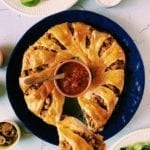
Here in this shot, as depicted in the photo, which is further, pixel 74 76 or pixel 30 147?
pixel 30 147

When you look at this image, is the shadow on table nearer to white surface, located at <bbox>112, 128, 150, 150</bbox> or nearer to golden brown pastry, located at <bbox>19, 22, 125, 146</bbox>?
golden brown pastry, located at <bbox>19, 22, 125, 146</bbox>

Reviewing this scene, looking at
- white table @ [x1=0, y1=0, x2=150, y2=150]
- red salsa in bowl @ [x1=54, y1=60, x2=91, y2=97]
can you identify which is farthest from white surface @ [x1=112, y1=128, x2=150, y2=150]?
red salsa in bowl @ [x1=54, y1=60, x2=91, y2=97]

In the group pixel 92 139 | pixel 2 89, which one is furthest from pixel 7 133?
pixel 92 139

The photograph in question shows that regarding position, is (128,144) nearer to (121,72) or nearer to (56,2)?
(121,72)

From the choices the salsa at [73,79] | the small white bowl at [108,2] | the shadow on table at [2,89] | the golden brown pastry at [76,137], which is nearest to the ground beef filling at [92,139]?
the golden brown pastry at [76,137]

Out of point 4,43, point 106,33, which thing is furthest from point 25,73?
point 106,33

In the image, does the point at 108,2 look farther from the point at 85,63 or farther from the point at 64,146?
the point at 64,146

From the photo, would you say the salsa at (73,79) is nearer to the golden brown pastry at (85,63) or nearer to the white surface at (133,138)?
the golden brown pastry at (85,63)
